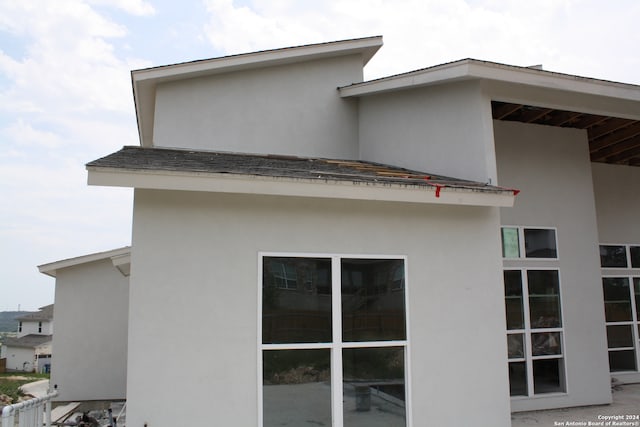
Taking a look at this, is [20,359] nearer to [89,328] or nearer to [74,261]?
[89,328]

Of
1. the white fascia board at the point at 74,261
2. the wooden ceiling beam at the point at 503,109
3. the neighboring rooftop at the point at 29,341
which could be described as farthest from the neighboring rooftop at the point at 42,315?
the wooden ceiling beam at the point at 503,109

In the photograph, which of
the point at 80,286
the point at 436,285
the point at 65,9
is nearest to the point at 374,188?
the point at 436,285

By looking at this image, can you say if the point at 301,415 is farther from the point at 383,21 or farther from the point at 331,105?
the point at 383,21

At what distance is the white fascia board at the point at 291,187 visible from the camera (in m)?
5.00

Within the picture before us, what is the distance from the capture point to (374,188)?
5.71 metres

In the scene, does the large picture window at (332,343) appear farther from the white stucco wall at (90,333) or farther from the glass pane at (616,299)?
the white stucco wall at (90,333)

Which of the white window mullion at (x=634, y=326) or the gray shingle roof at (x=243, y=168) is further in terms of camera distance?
the white window mullion at (x=634, y=326)

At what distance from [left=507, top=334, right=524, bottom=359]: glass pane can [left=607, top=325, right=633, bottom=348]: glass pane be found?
3506 mm

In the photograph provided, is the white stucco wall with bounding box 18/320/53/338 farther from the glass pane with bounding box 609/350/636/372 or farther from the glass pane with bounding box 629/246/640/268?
the glass pane with bounding box 629/246/640/268

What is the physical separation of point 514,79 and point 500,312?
2991 mm

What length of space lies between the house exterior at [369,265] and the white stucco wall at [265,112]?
0.05m

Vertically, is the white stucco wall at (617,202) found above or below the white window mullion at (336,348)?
above

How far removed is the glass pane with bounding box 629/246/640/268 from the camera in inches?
447

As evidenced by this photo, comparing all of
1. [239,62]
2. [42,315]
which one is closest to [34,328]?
[42,315]
